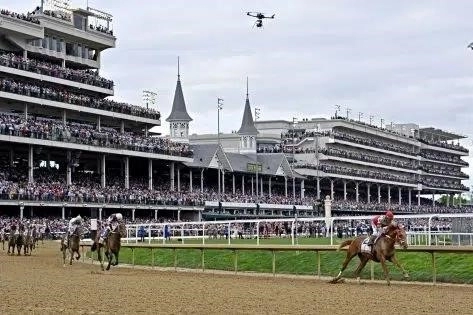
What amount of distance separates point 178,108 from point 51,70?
2708 cm

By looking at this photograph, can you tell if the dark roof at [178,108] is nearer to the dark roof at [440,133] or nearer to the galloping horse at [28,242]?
the galloping horse at [28,242]

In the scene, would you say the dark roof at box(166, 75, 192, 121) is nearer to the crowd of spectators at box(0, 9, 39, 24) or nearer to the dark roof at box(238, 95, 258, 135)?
the dark roof at box(238, 95, 258, 135)

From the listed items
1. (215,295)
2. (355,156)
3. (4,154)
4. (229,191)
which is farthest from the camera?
(355,156)

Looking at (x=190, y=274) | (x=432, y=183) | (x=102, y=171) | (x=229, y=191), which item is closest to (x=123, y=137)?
(x=102, y=171)

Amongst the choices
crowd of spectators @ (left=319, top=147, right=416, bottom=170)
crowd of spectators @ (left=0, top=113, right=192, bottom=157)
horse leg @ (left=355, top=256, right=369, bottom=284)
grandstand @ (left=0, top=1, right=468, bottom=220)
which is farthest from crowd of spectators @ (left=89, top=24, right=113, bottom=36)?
horse leg @ (left=355, top=256, right=369, bottom=284)

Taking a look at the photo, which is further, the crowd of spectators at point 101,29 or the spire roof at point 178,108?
the spire roof at point 178,108

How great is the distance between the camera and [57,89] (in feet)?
191

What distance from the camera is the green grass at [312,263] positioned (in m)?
18.9

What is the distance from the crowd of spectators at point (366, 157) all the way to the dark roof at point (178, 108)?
1894 centimetres

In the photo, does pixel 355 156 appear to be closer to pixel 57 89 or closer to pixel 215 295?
pixel 57 89

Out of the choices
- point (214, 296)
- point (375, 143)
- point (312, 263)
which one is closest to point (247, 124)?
point (375, 143)

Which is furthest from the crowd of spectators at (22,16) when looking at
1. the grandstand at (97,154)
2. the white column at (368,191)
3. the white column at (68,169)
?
the white column at (368,191)

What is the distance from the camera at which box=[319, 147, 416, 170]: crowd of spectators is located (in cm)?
9756

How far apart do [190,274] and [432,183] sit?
341 feet
